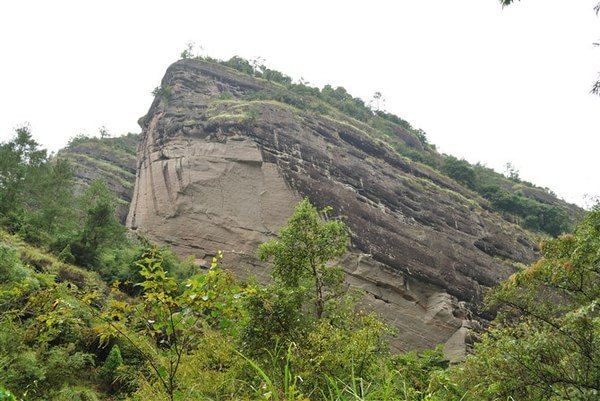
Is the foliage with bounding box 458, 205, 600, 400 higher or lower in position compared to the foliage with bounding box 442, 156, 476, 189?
lower

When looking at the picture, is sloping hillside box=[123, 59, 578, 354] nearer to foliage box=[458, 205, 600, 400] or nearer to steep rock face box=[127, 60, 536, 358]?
steep rock face box=[127, 60, 536, 358]

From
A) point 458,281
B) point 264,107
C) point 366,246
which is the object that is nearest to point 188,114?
point 264,107

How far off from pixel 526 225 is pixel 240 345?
38.8 m

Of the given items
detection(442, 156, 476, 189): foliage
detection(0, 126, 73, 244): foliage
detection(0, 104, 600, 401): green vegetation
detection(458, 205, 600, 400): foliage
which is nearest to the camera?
detection(0, 104, 600, 401): green vegetation

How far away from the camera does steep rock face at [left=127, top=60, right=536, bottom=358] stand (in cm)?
2509

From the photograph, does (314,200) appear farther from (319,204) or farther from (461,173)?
(461,173)

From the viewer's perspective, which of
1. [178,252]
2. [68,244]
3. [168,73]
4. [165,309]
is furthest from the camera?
[168,73]

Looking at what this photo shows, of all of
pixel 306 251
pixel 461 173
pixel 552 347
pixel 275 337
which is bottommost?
pixel 275 337

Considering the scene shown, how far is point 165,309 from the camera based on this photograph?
12.6 feet

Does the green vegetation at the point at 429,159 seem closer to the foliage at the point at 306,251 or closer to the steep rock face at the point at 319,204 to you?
the steep rock face at the point at 319,204

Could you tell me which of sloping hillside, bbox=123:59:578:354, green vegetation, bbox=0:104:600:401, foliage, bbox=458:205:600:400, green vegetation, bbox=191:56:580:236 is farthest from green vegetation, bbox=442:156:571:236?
foliage, bbox=458:205:600:400

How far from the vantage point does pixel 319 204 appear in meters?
26.8

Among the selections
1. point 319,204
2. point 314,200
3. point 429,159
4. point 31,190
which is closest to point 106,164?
point 31,190

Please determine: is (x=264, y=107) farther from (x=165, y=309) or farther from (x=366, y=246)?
(x=165, y=309)
